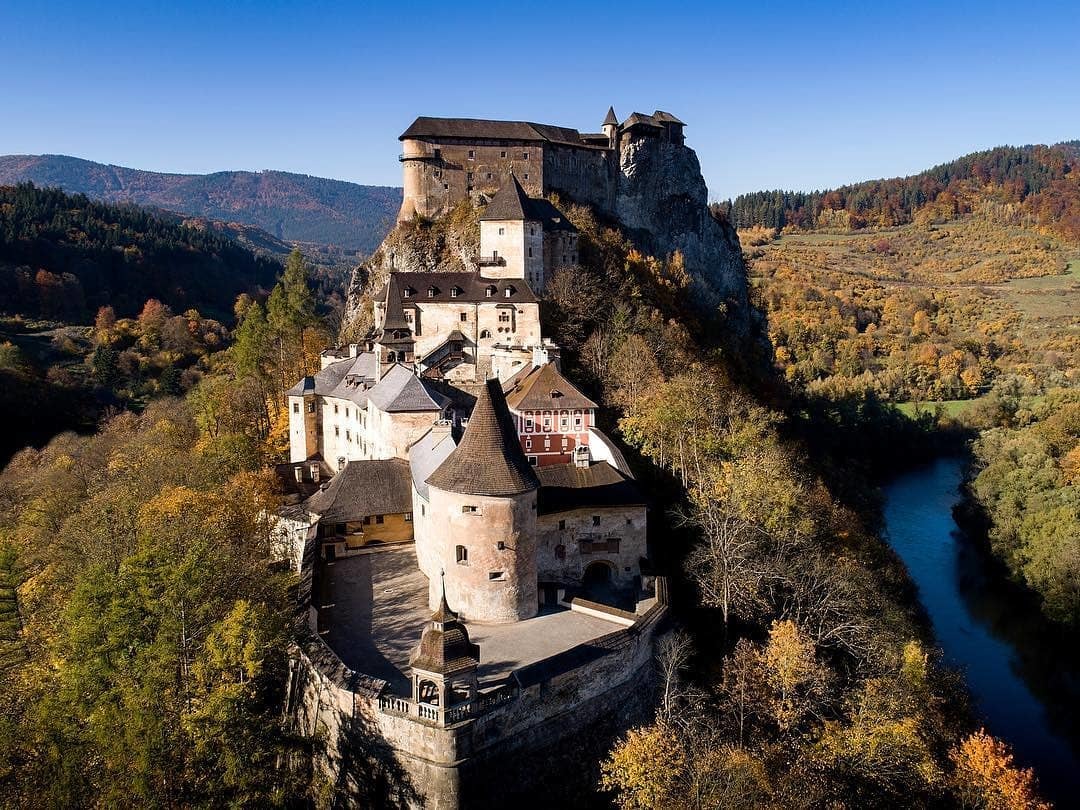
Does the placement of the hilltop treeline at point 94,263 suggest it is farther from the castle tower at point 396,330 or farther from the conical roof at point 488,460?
the conical roof at point 488,460

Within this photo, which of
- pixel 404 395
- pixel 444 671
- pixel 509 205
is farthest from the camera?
pixel 509 205

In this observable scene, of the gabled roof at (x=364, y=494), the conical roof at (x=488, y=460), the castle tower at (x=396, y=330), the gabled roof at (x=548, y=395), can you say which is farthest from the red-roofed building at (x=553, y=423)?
the castle tower at (x=396, y=330)

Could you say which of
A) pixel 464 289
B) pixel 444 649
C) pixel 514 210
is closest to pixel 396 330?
pixel 464 289

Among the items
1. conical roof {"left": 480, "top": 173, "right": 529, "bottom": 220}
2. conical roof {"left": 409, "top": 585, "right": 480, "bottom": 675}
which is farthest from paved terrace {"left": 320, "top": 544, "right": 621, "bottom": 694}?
conical roof {"left": 480, "top": 173, "right": 529, "bottom": 220}

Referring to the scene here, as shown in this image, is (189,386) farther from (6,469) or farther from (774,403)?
(774,403)

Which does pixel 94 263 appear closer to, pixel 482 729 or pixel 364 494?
pixel 364 494

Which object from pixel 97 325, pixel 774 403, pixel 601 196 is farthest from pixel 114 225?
pixel 774 403

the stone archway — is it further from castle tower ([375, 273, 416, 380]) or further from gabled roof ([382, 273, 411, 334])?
gabled roof ([382, 273, 411, 334])
